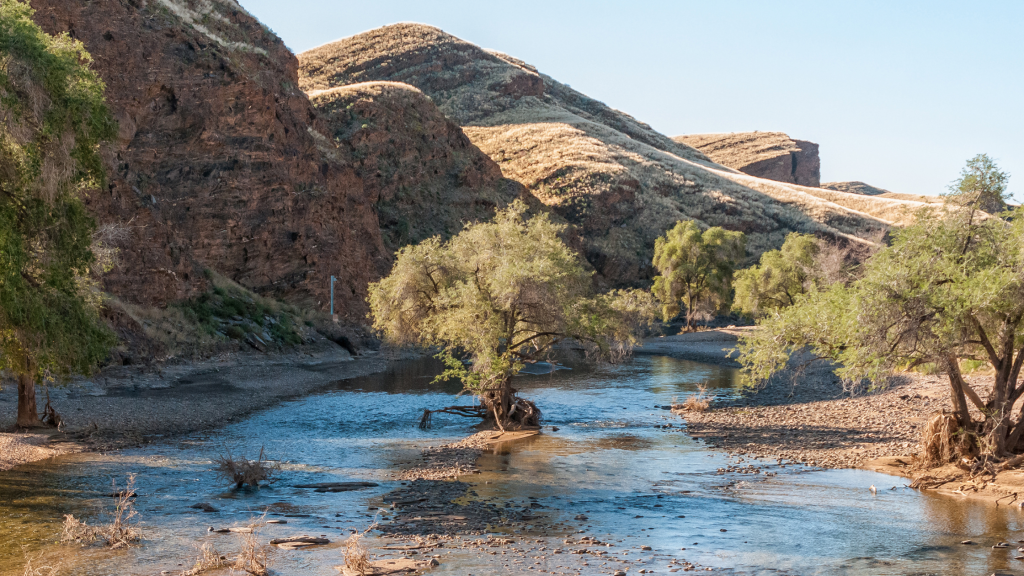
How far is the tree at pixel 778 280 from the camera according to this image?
204 ft

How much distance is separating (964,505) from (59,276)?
17.4 metres

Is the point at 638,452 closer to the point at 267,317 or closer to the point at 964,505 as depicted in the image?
the point at 964,505

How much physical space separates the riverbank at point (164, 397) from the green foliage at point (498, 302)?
6847 mm

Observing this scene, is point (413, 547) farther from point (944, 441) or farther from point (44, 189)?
point (944, 441)

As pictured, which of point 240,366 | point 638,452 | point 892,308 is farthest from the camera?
point 240,366

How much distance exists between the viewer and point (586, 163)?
9756 cm

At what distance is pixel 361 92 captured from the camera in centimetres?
8388

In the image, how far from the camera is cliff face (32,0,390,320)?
4246 cm

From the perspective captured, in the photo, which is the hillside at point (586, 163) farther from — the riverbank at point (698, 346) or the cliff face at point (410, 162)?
the riverbank at point (698, 346)

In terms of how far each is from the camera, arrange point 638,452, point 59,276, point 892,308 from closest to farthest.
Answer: point 892,308 → point 59,276 → point 638,452

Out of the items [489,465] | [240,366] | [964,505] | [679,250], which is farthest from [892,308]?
[679,250]

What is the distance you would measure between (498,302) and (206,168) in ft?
116

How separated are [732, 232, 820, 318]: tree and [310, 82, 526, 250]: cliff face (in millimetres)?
26000

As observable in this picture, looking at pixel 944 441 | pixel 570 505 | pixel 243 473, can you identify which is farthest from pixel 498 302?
pixel 944 441
